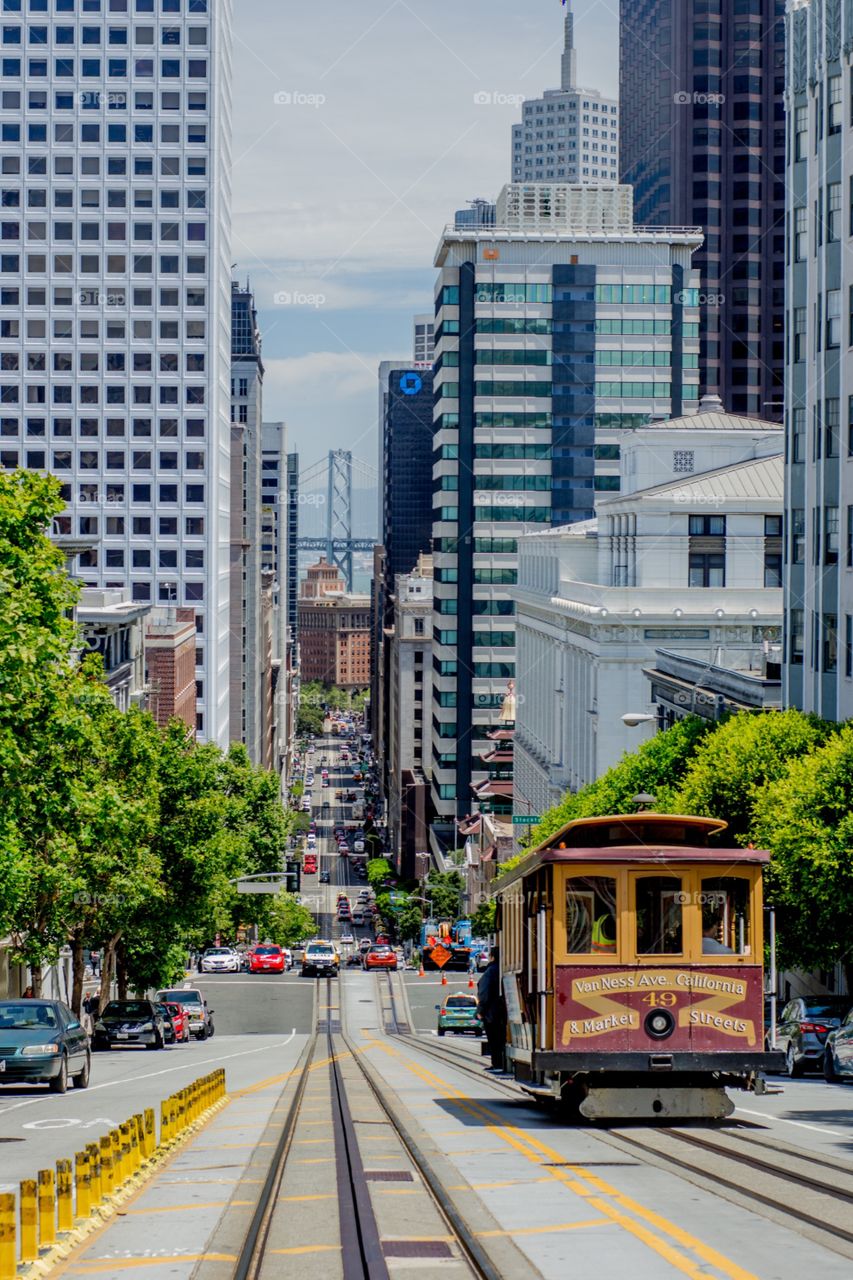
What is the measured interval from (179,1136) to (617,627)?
64.2 m

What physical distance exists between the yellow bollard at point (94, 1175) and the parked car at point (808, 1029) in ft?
73.1

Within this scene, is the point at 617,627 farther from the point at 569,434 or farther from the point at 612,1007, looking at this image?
the point at 612,1007

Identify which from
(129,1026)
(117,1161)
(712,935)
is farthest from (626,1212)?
(129,1026)

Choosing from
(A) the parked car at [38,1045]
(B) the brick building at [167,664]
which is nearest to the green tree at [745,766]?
(A) the parked car at [38,1045]

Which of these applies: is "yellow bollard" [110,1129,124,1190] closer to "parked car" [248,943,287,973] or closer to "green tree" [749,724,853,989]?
"green tree" [749,724,853,989]

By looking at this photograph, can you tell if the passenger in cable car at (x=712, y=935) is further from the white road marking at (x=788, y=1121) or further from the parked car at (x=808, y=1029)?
the parked car at (x=808, y=1029)

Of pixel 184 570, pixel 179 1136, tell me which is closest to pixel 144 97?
pixel 184 570

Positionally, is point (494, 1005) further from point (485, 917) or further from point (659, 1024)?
point (485, 917)

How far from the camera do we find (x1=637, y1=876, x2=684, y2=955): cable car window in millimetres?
21531

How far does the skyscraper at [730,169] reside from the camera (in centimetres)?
17150

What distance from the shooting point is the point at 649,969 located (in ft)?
70.1

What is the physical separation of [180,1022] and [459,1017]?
1145 cm

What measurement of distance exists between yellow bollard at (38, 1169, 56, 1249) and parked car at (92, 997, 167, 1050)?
36.2 meters

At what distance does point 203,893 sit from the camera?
6116 centimetres
